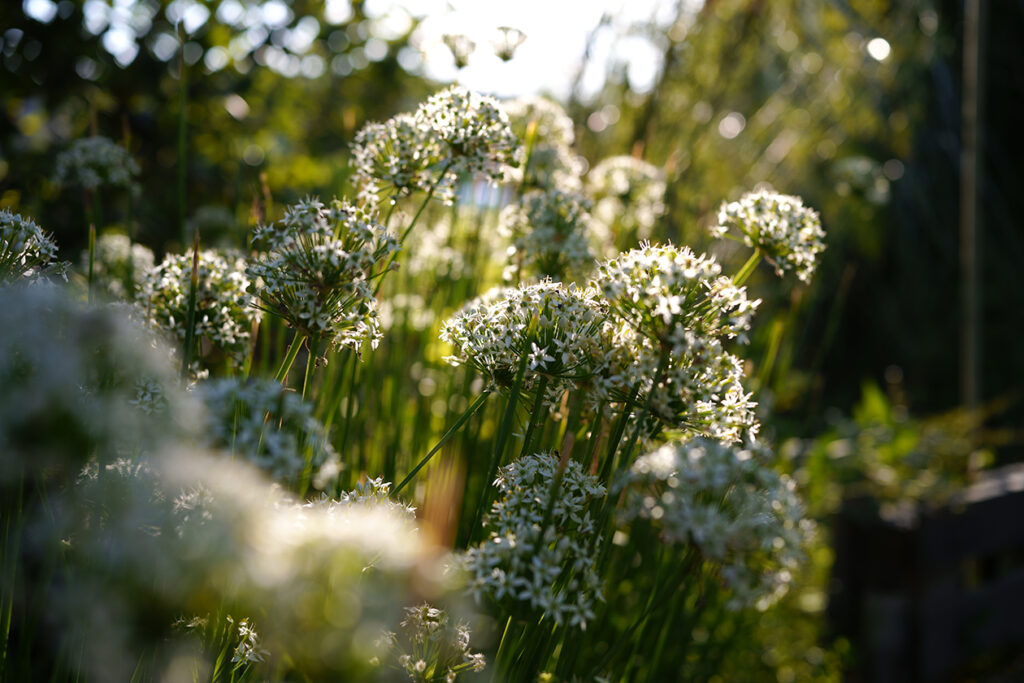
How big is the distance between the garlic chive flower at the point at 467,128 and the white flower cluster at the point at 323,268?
1.19 feet

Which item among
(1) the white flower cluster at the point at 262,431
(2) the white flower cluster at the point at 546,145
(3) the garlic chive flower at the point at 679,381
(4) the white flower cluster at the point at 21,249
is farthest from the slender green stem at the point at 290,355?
(2) the white flower cluster at the point at 546,145

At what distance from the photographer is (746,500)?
138cm

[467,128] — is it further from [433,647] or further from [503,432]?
[433,647]

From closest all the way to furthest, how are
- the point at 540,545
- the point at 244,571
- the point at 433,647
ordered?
the point at 244,571
the point at 540,545
the point at 433,647

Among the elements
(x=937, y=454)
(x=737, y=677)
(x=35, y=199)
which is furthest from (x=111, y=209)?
(x=937, y=454)

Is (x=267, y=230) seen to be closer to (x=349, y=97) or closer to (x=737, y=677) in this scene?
(x=737, y=677)

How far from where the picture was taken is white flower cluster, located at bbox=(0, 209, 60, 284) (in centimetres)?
119

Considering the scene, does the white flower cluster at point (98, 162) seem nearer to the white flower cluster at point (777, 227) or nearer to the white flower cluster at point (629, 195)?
the white flower cluster at point (629, 195)

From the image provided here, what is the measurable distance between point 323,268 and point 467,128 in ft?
1.81

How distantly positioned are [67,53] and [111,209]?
56cm

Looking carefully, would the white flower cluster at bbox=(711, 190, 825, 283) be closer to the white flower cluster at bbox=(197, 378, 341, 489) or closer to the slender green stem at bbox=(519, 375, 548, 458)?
the slender green stem at bbox=(519, 375, 548, 458)

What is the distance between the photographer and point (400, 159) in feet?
5.38

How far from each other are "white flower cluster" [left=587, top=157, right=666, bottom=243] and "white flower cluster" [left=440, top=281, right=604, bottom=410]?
1.38 meters

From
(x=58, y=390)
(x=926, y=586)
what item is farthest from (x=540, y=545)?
(x=926, y=586)
